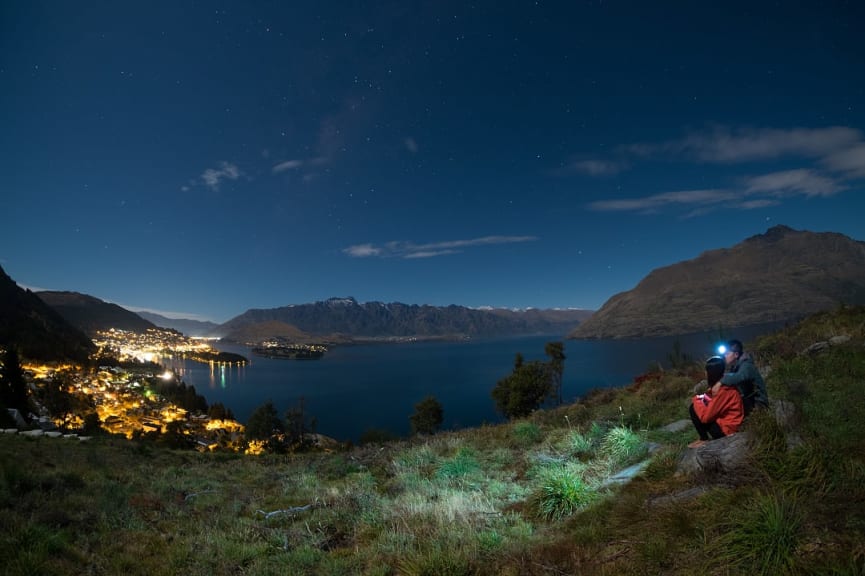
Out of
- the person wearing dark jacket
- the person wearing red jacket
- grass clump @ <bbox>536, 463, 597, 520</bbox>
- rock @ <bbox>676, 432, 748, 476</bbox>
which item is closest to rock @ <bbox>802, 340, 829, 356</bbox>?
the person wearing dark jacket

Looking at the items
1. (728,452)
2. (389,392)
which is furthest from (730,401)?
(389,392)

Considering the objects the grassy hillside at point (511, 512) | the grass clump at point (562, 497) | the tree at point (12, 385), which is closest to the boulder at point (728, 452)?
the grassy hillside at point (511, 512)

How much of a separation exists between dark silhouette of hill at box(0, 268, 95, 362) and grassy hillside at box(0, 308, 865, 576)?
150m

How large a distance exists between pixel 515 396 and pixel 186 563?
5396 cm

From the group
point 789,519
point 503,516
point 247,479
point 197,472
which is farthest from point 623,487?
point 197,472

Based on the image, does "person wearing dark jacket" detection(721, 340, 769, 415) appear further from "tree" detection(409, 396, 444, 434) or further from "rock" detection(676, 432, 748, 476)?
"tree" detection(409, 396, 444, 434)

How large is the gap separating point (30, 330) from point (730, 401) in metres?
205

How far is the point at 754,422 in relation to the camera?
547 cm

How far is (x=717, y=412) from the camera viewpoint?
677 centimetres

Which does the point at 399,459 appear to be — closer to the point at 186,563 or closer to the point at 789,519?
the point at 186,563

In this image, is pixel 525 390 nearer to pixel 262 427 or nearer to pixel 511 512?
pixel 511 512

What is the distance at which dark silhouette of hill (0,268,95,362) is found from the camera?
126 meters

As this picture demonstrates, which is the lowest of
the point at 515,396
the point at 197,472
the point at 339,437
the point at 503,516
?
the point at 339,437

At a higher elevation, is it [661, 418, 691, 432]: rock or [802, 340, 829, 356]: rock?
[802, 340, 829, 356]: rock
